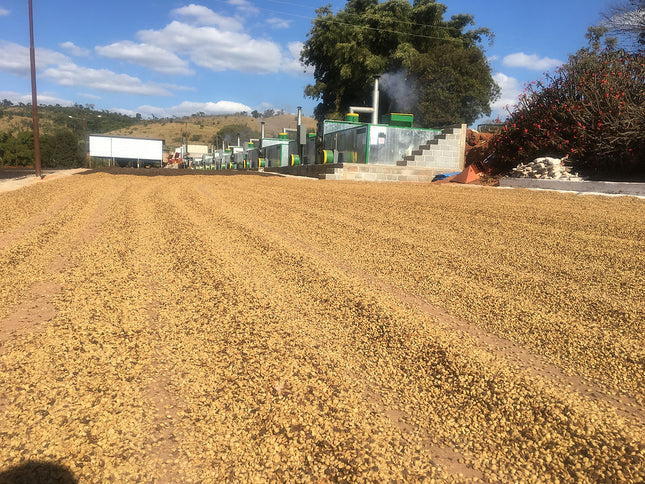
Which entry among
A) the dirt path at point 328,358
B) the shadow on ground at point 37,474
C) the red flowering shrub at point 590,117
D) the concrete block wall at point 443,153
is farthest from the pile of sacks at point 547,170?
the shadow on ground at point 37,474

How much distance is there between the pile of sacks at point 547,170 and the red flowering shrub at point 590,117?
0.40 m

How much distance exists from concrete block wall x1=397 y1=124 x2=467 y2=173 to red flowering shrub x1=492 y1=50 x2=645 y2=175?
283 centimetres

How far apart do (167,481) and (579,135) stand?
1224 centimetres

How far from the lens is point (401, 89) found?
28.1 meters

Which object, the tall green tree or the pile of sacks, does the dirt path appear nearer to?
the pile of sacks

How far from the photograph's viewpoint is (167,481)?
1.53m

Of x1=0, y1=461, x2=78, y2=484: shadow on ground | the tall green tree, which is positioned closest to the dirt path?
x1=0, y1=461, x2=78, y2=484: shadow on ground

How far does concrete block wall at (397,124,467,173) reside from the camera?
52.3ft

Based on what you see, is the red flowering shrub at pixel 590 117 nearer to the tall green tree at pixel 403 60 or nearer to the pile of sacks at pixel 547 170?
the pile of sacks at pixel 547 170

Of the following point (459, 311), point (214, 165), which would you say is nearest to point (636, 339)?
point (459, 311)

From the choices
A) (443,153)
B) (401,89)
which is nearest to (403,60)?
(401,89)

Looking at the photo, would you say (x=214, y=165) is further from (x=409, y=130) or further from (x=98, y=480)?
(x=98, y=480)

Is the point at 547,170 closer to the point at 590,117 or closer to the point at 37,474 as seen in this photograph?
the point at 590,117

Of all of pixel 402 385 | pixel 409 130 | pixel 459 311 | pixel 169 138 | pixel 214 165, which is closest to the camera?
pixel 402 385
